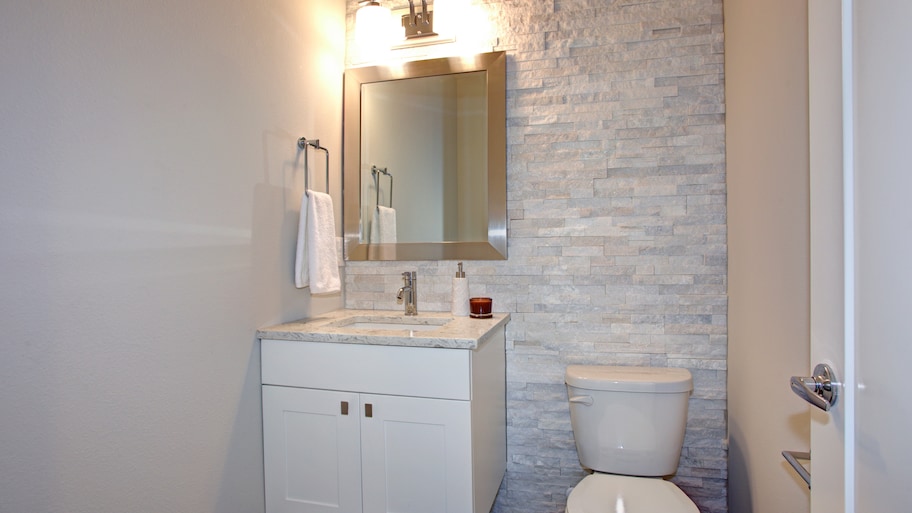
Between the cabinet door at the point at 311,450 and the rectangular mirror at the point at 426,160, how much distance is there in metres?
0.73

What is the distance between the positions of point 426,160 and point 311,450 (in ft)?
3.99

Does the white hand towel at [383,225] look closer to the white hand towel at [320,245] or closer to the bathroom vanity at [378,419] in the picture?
the white hand towel at [320,245]

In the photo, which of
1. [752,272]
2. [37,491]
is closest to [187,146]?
[37,491]

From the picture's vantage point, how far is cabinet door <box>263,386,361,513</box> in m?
1.46

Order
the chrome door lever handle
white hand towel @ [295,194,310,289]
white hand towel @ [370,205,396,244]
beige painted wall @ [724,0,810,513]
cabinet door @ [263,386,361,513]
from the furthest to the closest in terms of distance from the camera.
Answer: white hand towel @ [370,205,396,244] → white hand towel @ [295,194,310,289] → cabinet door @ [263,386,361,513] → beige painted wall @ [724,0,810,513] → the chrome door lever handle

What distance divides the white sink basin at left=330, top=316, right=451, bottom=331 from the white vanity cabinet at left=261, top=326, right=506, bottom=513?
32cm

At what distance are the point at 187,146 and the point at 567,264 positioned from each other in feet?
4.45

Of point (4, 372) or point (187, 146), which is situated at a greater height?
point (187, 146)

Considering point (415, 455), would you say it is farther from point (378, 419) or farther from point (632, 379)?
point (632, 379)

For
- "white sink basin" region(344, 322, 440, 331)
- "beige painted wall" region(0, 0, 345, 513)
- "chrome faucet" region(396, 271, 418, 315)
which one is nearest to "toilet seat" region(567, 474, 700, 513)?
"white sink basin" region(344, 322, 440, 331)

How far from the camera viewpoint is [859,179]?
24.7 inches

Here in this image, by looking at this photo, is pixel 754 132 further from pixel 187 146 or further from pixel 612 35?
pixel 187 146

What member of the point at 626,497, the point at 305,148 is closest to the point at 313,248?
the point at 305,148

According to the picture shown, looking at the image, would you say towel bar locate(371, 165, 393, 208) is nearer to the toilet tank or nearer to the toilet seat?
the toilet tank
